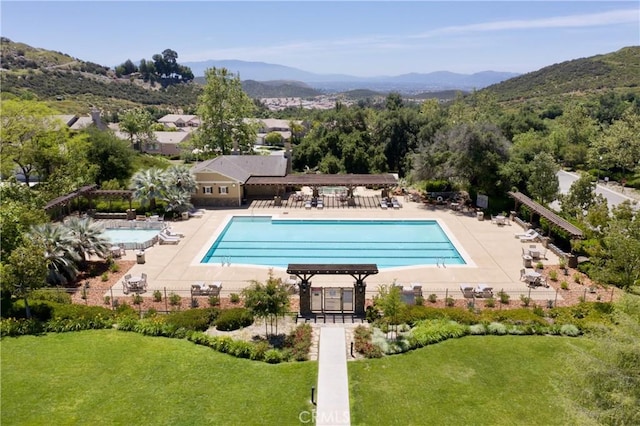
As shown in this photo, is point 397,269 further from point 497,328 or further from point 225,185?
point 225,185

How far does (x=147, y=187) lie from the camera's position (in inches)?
1358

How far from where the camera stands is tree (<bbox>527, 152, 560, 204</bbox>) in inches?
1309

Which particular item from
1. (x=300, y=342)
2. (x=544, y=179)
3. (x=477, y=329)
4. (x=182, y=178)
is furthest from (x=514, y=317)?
(x=182, y=178)

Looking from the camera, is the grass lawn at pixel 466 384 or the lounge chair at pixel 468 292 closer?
the grass lawn at pixel 466 384

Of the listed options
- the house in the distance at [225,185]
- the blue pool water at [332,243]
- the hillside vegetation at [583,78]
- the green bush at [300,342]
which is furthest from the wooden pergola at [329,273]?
the hillside vegetation at [583,78]

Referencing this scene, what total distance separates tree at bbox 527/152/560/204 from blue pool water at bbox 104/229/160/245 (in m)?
27.8

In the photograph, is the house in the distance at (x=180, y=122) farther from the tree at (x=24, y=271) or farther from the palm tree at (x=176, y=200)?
the tree at (x=24, y=271)

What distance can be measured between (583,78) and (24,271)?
146 m

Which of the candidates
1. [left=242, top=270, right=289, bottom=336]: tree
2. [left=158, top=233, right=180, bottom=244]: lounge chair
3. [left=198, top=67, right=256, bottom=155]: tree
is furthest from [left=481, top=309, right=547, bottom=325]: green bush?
[left=198, top=67, right=256, bottom=155]: tree

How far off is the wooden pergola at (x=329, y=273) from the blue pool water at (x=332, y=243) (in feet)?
21.9

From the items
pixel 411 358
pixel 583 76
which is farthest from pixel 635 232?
pixel 583 76

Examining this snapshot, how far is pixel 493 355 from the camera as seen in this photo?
1667cm

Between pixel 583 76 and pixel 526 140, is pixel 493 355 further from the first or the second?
pixel 583 76

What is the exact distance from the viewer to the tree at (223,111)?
51625 mm
